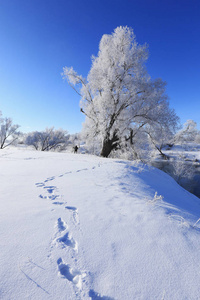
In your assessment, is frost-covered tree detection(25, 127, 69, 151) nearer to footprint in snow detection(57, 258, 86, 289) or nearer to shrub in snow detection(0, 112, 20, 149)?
shrub in snow detection(0, 112, 20, 149)

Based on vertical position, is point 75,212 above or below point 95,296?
above

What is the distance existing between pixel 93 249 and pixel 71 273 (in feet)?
1.05

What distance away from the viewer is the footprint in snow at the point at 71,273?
1.16 metres

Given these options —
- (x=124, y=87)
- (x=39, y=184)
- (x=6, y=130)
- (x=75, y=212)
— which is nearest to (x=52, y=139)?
(x=6, y=130)

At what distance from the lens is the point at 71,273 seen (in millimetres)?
1234

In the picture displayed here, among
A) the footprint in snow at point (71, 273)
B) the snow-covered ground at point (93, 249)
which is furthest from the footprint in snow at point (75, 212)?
the footprint in snow at point (71, 273)

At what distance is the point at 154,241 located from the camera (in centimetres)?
164

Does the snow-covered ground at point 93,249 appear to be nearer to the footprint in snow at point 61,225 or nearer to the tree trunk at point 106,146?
the footprint in snow at point 61,225

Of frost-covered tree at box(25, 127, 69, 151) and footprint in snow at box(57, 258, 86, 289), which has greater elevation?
frost-covered tree at box(25, 127, 69, 151)

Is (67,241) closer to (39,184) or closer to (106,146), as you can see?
(39,184)

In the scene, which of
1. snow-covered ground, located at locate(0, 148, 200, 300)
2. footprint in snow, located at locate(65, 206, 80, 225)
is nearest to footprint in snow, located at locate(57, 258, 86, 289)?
snow-covered ground, located at locate(0, 148, 200, 300)

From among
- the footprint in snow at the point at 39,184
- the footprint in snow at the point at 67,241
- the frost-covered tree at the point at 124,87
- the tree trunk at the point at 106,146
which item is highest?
the frost-covered tree at the point at 124,87

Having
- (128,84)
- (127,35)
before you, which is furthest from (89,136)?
(127,35)

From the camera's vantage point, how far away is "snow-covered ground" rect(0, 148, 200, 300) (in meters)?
1.11
